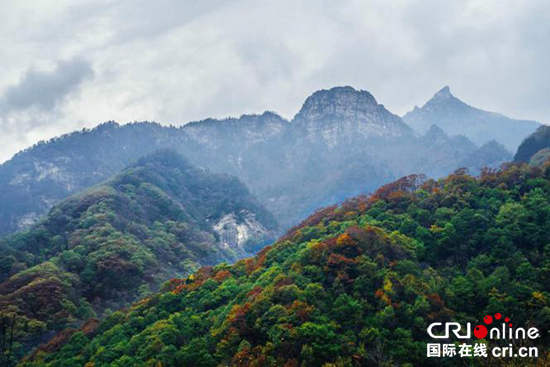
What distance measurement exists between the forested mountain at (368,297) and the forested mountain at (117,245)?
11562 mm

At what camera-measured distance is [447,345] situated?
31.9m

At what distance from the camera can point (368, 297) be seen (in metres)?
38.8

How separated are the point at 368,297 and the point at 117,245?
160 ft

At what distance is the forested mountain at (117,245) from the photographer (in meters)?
58.6

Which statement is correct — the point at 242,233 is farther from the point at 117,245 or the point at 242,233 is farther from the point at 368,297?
the point at 368,297

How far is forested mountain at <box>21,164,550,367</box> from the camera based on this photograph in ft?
111

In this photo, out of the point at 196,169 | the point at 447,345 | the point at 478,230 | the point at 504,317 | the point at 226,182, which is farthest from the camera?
the point at 196,169

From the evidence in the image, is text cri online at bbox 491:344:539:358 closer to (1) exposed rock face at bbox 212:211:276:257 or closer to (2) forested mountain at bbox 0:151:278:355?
(2) forested mountain at bbox 0:151:278:355

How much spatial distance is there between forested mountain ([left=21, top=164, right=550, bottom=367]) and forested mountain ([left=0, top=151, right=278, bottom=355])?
455 inches

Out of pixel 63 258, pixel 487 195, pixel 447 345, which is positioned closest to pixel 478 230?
pixel 487 195

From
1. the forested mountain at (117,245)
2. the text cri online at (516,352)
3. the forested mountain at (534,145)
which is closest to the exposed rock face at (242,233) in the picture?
the forested mountain at (117,245)

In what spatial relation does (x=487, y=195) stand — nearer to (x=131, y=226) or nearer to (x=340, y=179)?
(x=131, y=226)

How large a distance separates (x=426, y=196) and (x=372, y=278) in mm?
21186

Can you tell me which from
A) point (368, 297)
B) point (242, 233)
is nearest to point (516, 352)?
point (368, 297)
